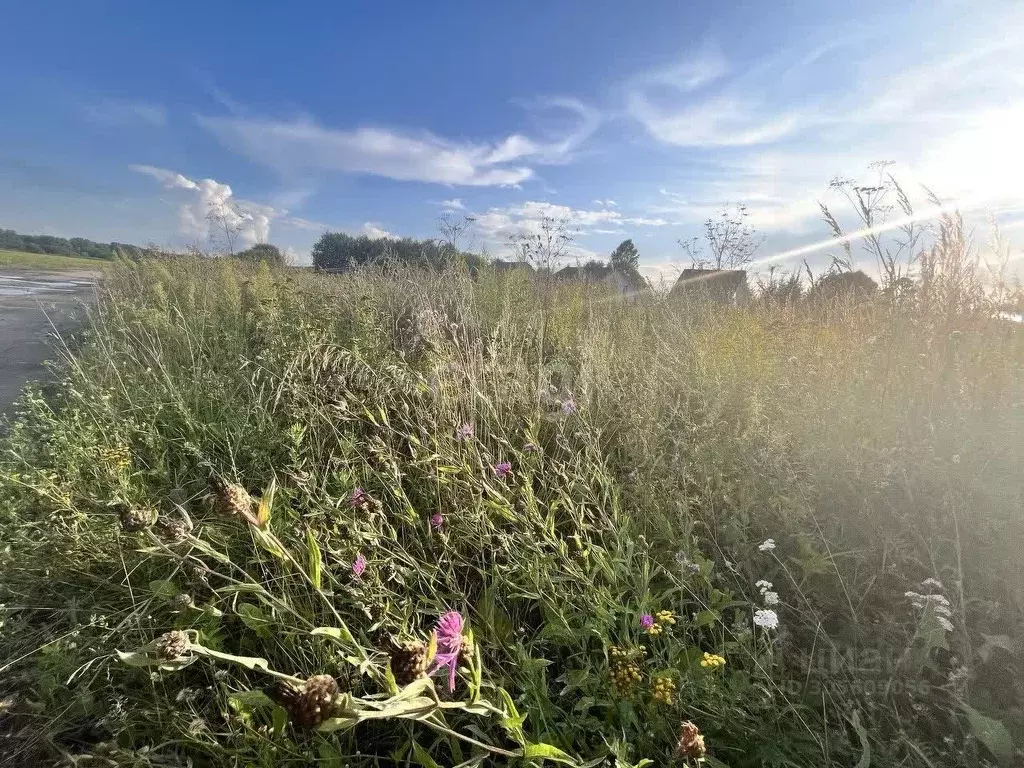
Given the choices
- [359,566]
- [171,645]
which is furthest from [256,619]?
[171,645]

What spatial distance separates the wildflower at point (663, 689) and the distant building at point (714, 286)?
481cm

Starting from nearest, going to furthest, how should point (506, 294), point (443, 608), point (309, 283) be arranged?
point (443, 608), point (506, 294), point (309, 283)

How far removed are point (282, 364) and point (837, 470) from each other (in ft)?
8.91

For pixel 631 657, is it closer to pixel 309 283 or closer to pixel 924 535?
pixel 924 535

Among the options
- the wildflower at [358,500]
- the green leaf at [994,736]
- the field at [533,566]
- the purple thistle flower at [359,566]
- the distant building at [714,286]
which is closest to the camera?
the green leaf at [994,736]

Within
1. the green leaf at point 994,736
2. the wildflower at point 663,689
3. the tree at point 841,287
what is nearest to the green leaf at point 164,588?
the wildflower at point 663,689

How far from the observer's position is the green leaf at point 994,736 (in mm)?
984

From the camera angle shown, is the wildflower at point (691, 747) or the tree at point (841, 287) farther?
the tree at point (841, 287)

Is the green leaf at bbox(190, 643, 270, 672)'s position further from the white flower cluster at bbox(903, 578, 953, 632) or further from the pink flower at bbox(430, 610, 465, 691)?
the white flower cluster at bbox(903, 578, 953, 632)

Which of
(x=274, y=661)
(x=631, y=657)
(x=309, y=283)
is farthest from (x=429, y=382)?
(x=309, y=283)

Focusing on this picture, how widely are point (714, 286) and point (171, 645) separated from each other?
7.19 metres

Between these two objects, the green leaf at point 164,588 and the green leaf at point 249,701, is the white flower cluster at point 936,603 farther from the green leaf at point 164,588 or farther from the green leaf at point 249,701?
the green leaf at point 164,588

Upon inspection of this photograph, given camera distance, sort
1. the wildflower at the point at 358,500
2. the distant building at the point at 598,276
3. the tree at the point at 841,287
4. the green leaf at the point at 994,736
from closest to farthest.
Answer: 1. the green leaf at the point at 994,736
2. the wildflower at the point at 358,500
3. the tree at the point at 841,287
4. the distant building at the point at 598,276

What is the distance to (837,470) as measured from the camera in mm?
1960
